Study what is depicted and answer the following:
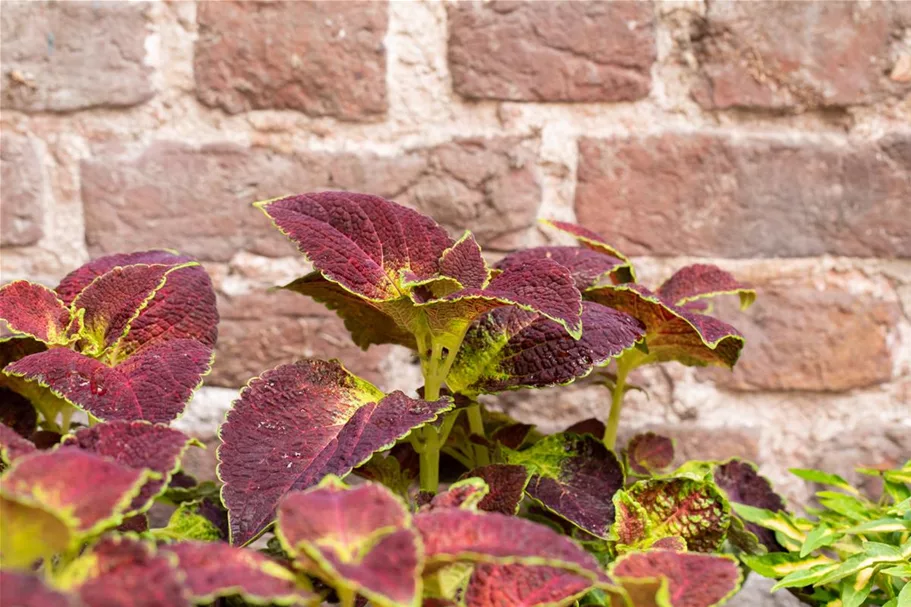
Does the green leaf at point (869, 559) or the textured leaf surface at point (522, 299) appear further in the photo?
the green leaf at point (869, 559)

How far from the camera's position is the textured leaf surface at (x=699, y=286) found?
0.77m

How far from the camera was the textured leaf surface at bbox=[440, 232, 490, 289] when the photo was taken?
62 centimetres

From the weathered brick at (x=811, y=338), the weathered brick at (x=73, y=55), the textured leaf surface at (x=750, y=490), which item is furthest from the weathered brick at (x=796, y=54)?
the weathered brick at (x=73, y=55)

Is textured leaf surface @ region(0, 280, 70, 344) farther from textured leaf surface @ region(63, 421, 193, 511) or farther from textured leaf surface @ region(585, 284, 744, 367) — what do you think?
textured leaf surface @ region(585, 284, 744, 367)

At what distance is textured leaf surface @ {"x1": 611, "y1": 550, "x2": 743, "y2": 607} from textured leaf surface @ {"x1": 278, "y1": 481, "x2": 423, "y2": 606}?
146 mm

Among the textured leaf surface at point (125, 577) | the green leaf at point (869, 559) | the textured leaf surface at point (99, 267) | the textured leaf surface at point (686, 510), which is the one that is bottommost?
the green leaf at point (869, 559)

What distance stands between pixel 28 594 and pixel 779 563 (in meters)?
0.61

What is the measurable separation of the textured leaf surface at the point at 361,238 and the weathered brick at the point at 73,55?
0.50 metres

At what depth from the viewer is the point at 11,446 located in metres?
0.45

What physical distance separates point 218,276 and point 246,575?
2.36ft

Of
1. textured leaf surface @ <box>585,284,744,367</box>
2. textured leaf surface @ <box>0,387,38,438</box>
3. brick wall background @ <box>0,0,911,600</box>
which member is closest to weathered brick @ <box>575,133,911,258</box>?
brick wall background @ <box>0,0,911,600</box>

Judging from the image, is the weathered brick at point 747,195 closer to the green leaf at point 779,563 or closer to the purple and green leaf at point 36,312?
the green leaf at point 779,563

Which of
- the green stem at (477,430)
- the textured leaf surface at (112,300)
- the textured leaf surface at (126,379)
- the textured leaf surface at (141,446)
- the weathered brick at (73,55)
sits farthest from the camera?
the weathered brick at (73,55)

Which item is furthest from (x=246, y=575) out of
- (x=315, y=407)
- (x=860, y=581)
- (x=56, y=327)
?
(x=860, y=581)
